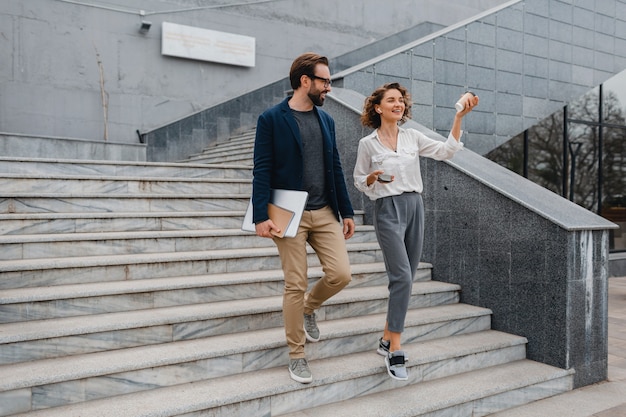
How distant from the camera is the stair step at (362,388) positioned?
301 cm

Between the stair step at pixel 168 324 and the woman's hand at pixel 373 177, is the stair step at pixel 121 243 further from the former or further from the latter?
the woman's hand at pixel 373 177

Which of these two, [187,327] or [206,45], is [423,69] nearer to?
[187,327]

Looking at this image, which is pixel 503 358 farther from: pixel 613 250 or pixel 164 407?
pixel 613 250

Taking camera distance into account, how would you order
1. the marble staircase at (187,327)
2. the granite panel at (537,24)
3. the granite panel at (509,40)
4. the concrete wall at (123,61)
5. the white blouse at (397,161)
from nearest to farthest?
1. the marble staircase at (187,327)
2. the white blouse at (397,161)
3. the granite panel at (509,40)
4. the granite panel at (537,24)
5. the concrete wall at (123,61)

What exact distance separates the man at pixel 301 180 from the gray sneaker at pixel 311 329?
1.14 ft

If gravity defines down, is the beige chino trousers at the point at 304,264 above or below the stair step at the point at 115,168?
below

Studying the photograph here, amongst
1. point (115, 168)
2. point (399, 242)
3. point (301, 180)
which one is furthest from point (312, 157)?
point (115, 168)

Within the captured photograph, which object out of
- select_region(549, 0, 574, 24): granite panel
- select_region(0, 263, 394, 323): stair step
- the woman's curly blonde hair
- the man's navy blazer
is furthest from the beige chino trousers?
select_region(549, 0, 574, 24): granite panel

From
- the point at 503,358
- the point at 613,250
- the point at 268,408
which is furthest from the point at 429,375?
the point at 613,250

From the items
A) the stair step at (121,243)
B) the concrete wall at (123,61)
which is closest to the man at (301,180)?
the stair step at (121,243)

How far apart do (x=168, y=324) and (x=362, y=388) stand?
1.32 meters

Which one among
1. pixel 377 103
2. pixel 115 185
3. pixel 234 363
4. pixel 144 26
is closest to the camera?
pixel 234 363

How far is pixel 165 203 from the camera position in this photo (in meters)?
5.45

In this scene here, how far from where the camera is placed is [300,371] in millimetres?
3314
